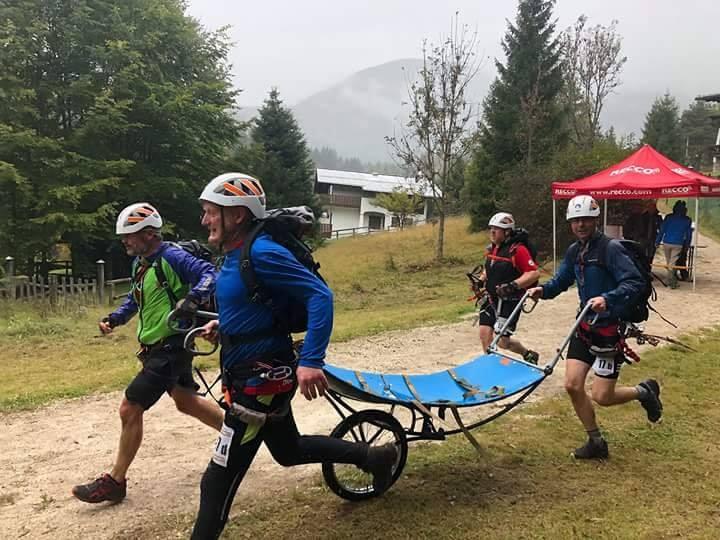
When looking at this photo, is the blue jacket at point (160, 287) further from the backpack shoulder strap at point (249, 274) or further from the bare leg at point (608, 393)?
the bare leg at point (608, 393)

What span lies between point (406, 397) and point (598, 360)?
1.63 meters

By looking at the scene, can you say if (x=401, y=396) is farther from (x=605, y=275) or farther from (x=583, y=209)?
(x=583, y=209)

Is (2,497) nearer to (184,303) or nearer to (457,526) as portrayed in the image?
(184,303)

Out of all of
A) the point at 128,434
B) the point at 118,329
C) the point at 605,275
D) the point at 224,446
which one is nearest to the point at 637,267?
the point at 605,275

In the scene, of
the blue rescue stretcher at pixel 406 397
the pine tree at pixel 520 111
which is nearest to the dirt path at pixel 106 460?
the blue rescue stretcher at pixel 406 397

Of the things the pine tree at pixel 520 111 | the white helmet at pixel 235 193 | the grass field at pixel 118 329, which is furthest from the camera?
the pine tree at pixel 520 111

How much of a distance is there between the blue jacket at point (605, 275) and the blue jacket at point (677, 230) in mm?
12002

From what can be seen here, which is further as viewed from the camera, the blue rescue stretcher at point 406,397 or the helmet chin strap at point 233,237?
the blue rescue stretcher at point 406,397

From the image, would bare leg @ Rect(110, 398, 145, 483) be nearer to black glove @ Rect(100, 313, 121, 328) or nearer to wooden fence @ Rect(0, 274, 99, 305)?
black glove @ Rect(100, 313, 121, 328)

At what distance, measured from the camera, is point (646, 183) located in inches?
558

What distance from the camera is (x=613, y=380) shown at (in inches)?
176

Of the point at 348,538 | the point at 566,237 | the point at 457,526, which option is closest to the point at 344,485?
the point at 348,538

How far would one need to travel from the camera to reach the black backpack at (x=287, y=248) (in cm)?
284

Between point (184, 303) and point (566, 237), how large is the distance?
1912 cm
